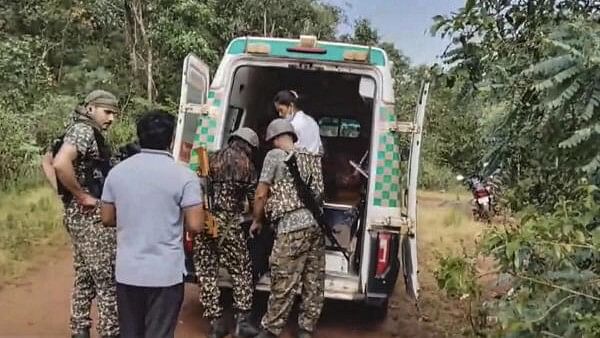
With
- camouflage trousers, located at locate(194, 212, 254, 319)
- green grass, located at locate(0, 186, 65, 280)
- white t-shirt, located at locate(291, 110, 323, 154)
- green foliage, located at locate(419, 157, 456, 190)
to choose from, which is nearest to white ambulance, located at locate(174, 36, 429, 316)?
camouflage trousers, located at locate(194, 212, 254, 319)

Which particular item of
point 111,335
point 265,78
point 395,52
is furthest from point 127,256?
point 395,52

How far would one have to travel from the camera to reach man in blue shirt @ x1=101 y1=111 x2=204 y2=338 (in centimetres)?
387

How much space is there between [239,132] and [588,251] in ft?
8.74

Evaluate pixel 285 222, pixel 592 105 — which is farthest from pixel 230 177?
pixel 592 105

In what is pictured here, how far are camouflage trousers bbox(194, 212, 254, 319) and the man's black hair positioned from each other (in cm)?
150

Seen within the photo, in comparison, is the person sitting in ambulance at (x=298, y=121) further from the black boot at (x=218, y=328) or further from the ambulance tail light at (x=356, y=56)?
the black boot at (x=218, y=328)

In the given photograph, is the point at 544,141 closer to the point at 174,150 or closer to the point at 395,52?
the point at 174,150

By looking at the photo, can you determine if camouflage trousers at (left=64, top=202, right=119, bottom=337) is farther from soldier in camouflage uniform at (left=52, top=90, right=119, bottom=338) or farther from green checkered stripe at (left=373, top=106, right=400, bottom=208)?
green checkered stripe at (left=373, top=106, right=400, bottom=208)

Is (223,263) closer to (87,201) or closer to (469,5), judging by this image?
(87,201)

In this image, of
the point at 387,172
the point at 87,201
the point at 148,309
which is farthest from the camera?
the point at 387,172

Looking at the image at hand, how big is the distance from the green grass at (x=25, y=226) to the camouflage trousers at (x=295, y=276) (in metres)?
2.99

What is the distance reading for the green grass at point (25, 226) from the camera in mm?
7599

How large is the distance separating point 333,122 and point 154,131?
15.8ft

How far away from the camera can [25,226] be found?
8.85 m
